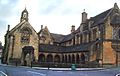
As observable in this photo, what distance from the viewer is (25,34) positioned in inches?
2518

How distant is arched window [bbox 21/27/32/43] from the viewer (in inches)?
2512

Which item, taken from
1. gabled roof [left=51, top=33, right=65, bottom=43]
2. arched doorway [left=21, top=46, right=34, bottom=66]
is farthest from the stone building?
gabled roof [left=51, top=33, right=65, bottom=43]

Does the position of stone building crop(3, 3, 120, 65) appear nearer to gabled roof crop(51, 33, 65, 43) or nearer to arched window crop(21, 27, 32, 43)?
arched window crop(21, 27, 32, 43)

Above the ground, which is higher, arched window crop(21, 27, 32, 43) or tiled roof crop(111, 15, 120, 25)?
tiled roof crop(111, 15, 120, 25)

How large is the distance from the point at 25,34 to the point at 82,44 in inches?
621

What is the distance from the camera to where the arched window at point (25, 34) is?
209 ft

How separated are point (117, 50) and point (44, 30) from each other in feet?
108

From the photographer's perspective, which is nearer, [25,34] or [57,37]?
[25,34]

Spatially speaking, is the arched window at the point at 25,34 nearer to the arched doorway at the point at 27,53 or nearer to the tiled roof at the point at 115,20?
the arched doorway at the point at 27,53

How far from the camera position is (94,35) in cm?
6203

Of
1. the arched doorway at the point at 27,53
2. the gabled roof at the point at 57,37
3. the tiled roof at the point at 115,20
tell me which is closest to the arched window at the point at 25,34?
the arched doorway at the point at 27,53

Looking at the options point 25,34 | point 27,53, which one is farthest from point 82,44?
point 25,34

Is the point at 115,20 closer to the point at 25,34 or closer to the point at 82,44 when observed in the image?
the point at 82,44

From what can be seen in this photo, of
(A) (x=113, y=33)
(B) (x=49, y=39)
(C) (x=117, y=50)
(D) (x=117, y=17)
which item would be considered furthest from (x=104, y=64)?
(B) (x=49, y=39)
